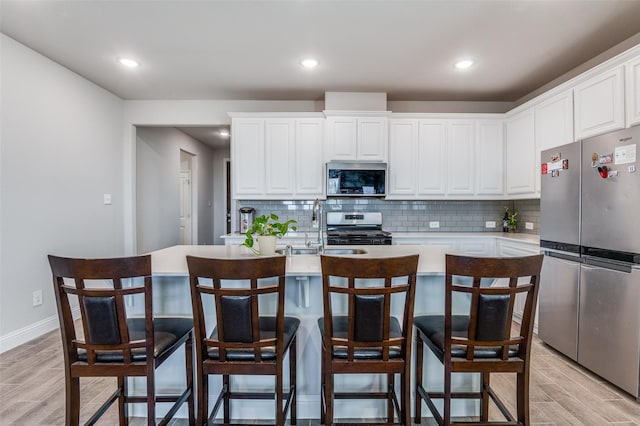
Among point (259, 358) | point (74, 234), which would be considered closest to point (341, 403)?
point (259, 358)

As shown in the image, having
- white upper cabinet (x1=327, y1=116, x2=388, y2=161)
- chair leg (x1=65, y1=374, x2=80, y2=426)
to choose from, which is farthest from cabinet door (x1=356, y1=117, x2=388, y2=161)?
chair leg (x1=65, y1=374, x2=80, y2=426)

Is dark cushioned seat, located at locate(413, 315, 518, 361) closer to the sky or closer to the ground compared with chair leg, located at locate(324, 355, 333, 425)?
closer to the sky

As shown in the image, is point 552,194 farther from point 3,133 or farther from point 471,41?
point 3,133

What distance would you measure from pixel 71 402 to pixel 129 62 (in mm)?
3044

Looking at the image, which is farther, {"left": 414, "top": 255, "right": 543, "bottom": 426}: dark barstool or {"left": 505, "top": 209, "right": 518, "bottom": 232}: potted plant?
→ {"left": 505, "top": 209, "right": 518, "bottom": 232}: potted plant

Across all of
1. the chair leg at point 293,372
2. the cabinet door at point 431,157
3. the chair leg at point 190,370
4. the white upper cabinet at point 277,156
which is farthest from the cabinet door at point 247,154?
the chair leg at point 293,372

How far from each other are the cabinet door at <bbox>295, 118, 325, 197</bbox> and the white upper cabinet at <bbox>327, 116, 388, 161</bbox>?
143 millimetres

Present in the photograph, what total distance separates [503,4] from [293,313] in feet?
8.31

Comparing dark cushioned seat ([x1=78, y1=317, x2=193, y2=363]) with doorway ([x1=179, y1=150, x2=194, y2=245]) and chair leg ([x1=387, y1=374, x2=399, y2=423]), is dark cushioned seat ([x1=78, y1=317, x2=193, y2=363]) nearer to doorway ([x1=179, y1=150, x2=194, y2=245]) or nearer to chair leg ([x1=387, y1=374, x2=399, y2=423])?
chair leg ([x1=387, y1=374, x2=399, y2=423])

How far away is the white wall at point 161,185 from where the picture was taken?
4660mm

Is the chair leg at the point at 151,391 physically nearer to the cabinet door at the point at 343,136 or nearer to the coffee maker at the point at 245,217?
the coffee maker at the point at 245,217

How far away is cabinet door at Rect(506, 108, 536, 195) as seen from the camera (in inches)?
138

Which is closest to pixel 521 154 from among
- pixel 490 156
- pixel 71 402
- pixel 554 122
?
pixel 490 156

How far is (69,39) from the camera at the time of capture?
9.04 ft
